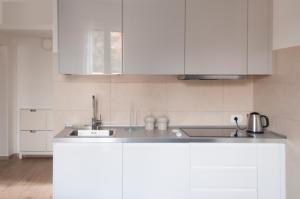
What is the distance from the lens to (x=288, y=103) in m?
2.56

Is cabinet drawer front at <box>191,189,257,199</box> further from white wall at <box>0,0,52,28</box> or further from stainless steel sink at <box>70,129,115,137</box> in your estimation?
white wall at <box>0,0,52,28</box>

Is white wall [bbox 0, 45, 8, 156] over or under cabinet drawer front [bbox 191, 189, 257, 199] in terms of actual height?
over

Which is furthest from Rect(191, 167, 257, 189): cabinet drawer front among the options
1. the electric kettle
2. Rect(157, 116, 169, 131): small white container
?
Rect(157, 116, 169, 131): small white container

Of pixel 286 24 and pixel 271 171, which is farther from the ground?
pixel 286 24

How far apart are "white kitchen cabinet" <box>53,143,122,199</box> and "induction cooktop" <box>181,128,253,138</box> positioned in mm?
685

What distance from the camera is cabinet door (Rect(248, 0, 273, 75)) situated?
288 centimetres

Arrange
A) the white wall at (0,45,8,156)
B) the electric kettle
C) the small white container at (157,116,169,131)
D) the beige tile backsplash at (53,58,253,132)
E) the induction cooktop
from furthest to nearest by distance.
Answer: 1. the white wall at (0,45,8,156)
2. the beige tile backsplash at (53,58,253,132)
3. the small white container at (157,116,169,131)
4. the electric kettle
5. the induction cooktop

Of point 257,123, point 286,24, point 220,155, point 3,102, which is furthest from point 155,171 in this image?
point 3,102

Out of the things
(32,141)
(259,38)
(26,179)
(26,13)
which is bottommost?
(26,179)

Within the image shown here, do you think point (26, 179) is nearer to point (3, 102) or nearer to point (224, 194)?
point (3, 102)

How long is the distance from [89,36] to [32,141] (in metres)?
3.97

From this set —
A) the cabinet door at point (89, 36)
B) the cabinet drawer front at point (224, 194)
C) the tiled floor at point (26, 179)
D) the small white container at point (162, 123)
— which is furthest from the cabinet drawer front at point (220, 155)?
the tiled floor at point (26, 179)

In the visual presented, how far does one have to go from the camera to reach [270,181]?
264 cm

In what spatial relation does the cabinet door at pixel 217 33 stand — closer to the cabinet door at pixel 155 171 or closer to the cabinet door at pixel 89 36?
the cabinet door at pixel 89 36
